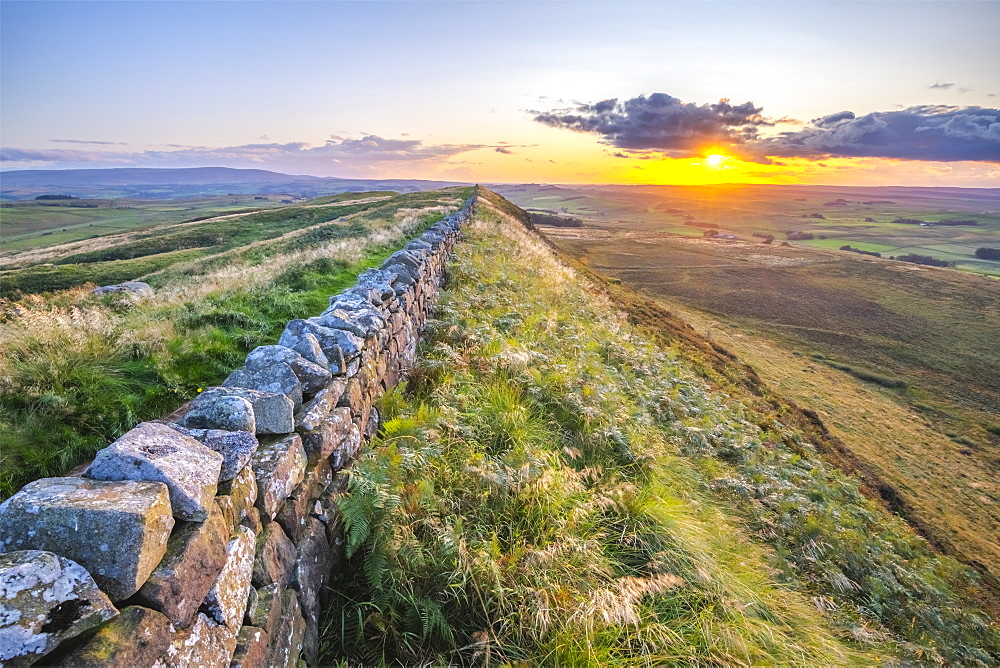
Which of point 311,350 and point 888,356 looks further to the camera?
point 888,356

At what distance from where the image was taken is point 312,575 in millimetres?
3029

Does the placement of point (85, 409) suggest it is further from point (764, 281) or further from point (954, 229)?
point (954, 229)

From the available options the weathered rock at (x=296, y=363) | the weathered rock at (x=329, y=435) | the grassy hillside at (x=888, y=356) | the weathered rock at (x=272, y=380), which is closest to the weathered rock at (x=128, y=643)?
the weathered rock at (x=329, y=435)

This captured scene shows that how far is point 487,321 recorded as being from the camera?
8930 millimetres

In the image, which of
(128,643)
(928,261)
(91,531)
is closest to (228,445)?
(91,531)

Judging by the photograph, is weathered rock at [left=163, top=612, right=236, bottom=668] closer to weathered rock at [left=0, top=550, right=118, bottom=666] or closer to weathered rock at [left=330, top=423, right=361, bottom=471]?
weathered rock at [left=0, top=550, right=118, bottom=666]

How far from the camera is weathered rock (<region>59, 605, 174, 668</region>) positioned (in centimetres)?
153

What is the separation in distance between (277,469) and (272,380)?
87 cm

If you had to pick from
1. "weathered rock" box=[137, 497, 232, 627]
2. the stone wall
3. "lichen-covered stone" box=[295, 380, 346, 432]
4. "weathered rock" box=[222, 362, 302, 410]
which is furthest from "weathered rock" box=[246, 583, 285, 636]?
"weathered rock" box=[222, 362, 302, 410]

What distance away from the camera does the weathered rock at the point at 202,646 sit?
1832mm

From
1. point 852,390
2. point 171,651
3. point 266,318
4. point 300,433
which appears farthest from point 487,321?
point 852,390

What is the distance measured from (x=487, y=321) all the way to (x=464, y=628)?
6236 mm

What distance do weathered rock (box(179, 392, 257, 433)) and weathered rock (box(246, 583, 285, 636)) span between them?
97 centimetres

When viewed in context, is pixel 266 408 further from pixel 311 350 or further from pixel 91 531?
pixel 91 531
